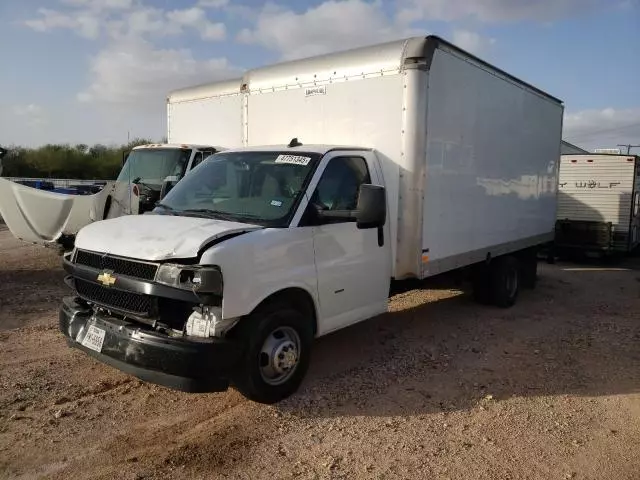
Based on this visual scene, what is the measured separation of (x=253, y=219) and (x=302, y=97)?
2.38 meters

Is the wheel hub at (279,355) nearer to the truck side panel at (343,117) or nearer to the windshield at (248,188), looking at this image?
the windshield at (248,188)

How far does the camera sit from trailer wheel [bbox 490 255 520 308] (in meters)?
8.20

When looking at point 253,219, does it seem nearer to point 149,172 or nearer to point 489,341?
point 489,341

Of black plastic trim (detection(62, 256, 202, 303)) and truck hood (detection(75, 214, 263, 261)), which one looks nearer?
black plastic trim (detection(62, 256, 202, 303))

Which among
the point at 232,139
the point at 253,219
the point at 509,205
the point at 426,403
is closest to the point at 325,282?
the point at 253,219

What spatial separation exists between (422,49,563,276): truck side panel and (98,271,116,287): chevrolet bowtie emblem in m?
3.22

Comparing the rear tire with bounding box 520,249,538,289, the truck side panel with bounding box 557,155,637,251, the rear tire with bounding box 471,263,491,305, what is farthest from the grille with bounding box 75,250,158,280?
the truck side panel with bounding box 557,155,637,251

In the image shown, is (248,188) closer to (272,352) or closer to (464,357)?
(272,352)

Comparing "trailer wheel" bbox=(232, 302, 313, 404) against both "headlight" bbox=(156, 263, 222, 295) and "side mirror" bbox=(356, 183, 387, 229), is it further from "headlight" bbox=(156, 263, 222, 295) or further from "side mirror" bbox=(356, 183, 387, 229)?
"side mirror" bbox=(356, 183, 387, 229)

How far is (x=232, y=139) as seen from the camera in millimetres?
9320

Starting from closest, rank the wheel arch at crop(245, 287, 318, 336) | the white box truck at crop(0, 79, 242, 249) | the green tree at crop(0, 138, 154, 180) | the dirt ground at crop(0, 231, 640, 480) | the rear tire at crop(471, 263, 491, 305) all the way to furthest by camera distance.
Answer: the dirt ground at crop(0, 231, 640, 480) < the wheel arch at crop(245, 287, 318, 336) < the rear tire at crop(471, 263, 491, 305) < the white box truck at crop(0, 79, 242, 249) < the green tree at crop(0, 138, 154, 180)

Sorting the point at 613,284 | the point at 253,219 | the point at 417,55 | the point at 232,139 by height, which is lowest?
the point at 613,284

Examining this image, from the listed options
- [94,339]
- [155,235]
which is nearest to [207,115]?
[155,235]

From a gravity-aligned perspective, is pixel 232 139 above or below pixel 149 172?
above
